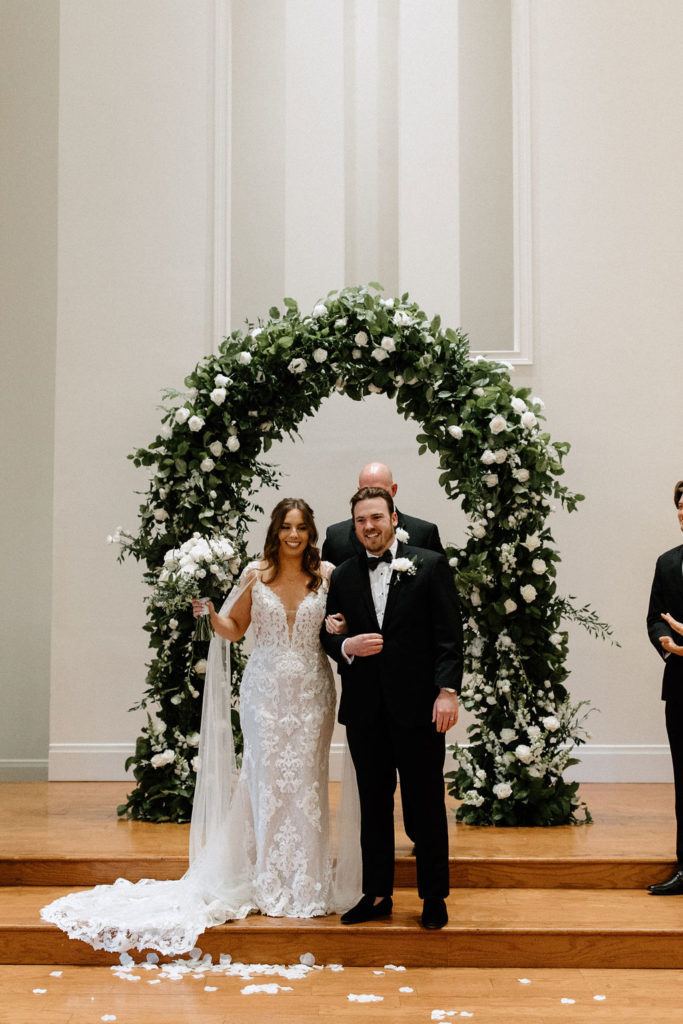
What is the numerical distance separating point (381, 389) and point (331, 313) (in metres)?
0.52

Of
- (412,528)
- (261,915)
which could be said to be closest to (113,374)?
(412,528)

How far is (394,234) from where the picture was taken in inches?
294

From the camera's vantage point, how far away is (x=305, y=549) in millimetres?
4562

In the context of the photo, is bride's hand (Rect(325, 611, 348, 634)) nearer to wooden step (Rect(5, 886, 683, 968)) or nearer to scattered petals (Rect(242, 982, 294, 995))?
wooden step (Rect(5, 886, 683, 968))

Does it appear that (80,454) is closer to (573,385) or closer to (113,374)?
(113,374)

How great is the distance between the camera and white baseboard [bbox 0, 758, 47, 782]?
7766 mm

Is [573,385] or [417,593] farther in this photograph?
[573,385]

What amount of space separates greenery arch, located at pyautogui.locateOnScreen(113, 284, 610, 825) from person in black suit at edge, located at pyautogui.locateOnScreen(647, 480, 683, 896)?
938mm

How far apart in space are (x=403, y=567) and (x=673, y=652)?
1291mm

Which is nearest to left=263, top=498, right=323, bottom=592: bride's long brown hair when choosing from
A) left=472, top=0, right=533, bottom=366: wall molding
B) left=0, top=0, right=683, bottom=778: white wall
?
left=0, top=0, right=683, bottom=778: white wall

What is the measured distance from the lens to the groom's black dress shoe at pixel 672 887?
4598 mm

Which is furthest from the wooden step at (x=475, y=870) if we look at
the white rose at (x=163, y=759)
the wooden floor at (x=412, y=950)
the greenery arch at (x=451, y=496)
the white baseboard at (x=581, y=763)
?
the white baseboard at (x=581, y=763)

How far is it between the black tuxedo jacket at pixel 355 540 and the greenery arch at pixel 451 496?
39cm

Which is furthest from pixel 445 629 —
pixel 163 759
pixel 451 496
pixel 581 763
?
pixel 581 763
